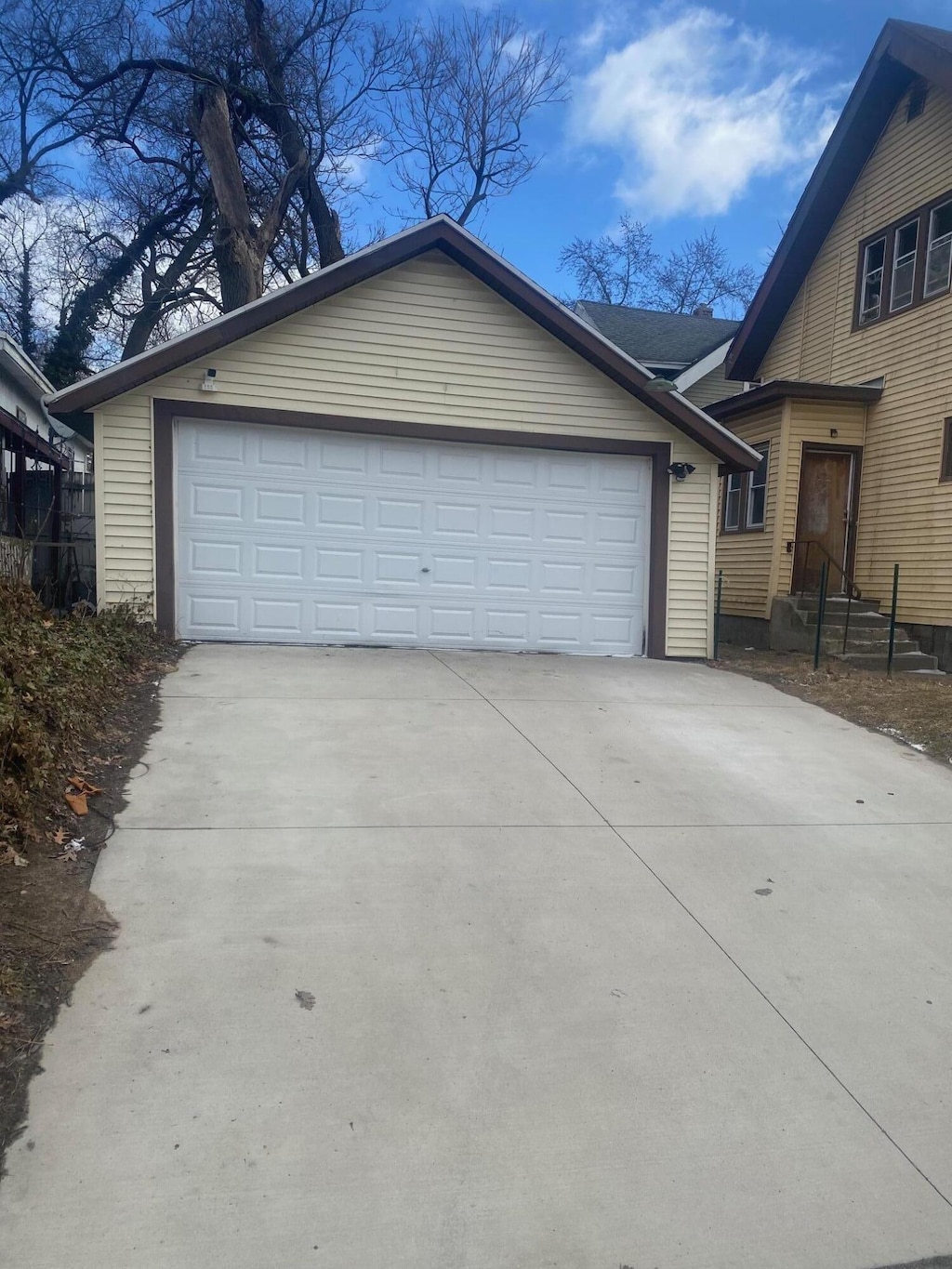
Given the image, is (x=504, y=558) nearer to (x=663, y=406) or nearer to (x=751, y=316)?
(x=663, y=406)

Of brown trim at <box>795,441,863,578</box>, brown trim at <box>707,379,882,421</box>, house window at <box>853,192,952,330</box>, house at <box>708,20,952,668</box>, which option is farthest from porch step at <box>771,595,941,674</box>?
house window at <box>853,192,952,330</box>

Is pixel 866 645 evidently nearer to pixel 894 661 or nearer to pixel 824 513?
pixel 894 661

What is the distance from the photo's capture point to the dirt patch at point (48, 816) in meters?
3.00

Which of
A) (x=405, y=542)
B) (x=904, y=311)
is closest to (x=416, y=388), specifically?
(x=405, y=542)

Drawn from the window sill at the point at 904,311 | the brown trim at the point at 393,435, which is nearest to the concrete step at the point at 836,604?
the brown trim at the point at 393,435

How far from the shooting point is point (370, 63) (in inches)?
865

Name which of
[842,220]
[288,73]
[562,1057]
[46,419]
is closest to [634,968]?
[562,1057]

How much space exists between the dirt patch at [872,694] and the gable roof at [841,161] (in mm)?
7324

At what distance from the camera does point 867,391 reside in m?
13.7

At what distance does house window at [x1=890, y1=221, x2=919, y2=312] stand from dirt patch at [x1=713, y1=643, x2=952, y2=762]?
5786 millimetres

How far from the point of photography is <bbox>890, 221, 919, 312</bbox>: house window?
1348 centimetres

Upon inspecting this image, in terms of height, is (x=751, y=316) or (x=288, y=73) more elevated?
(x=288, y=73)

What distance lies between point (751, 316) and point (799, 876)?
14.4 m

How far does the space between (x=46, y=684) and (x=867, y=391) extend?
1246 centimetres
